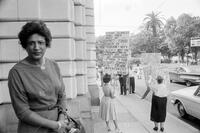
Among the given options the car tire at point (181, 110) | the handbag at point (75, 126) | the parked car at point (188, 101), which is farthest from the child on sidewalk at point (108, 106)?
the handbag at point (75, 126)

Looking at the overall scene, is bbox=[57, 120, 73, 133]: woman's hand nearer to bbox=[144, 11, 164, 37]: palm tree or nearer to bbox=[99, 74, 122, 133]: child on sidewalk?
bbox=[99, 74, 122, 133]: child on sidewalk

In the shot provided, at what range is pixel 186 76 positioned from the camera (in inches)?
780

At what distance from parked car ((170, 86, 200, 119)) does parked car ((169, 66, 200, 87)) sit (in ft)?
30.6

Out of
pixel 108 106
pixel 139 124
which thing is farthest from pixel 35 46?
pixel 139 124

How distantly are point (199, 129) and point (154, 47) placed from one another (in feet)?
209

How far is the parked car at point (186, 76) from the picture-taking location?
18.6 meters

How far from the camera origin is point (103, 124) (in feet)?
27.8

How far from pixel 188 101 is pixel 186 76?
37.8 feet

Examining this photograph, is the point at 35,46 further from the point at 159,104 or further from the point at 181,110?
the point at 181,110

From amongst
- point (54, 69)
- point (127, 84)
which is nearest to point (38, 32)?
point (54, 69)

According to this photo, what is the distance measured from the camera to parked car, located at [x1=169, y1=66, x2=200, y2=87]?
18.6 meters

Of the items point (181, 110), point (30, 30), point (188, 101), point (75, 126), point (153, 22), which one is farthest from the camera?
point (153, 22)

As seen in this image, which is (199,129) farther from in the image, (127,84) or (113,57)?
(127,84)

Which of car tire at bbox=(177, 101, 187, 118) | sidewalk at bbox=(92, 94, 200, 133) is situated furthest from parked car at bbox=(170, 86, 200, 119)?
sidewalk at bbox=(92, 94, 200, 133)
